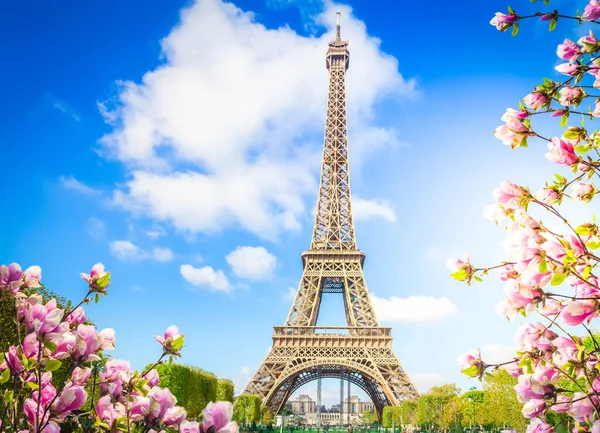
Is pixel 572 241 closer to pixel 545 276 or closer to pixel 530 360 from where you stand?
pixel 545 276

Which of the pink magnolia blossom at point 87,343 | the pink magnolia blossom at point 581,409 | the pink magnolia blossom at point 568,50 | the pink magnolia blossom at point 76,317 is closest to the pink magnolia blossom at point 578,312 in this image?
the pink magnolia blossom at point 581,409

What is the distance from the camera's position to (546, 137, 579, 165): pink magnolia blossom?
298cm

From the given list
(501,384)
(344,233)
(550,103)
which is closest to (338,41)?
(344,233)

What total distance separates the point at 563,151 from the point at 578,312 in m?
0.99

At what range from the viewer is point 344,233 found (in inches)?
2152

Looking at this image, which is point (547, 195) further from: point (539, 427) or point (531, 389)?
point (539, 427)

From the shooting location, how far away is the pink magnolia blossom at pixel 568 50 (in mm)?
3281

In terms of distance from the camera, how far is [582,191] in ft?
10.8

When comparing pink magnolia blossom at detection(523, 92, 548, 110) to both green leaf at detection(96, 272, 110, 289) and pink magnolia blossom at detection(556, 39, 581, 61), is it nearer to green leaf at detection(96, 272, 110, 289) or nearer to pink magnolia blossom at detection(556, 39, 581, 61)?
pink magnolia blossom at detection(556, 39, 581, 61)

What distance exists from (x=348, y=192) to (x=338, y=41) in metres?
21.5

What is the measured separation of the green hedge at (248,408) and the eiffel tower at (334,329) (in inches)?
59.6

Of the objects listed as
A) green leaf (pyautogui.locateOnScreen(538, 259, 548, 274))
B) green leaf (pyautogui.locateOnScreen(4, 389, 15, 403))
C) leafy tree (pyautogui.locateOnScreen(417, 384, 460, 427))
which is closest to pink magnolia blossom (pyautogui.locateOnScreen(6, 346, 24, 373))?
green leaf (pyautogui.locateOnScreen(4, 389, 15, 403))

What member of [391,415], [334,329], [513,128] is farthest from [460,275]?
[391,415]

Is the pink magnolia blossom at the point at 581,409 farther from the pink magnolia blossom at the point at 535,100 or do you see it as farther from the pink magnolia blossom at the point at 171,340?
the pink magnolia blossom at the point at 171,340
